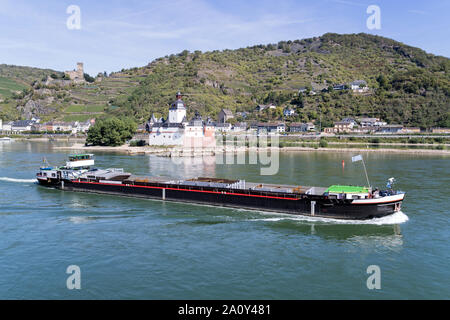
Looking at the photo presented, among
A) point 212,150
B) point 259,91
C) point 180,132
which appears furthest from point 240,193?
point 259,91

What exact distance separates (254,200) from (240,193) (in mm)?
1293

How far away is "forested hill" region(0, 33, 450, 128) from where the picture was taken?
116 meters

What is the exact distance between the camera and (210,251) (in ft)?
62.4

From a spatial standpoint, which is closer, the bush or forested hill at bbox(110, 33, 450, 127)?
the bush

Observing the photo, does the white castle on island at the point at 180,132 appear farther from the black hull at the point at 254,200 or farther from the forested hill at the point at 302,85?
the black hull at the point at 254,200

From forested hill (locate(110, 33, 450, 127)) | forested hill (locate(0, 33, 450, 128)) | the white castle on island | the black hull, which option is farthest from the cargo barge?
forested hill (locate(110, 33, 450, 127))

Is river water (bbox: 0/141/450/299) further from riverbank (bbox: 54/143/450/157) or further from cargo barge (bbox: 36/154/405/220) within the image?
riverbank (bbox: 54/143/450/157)

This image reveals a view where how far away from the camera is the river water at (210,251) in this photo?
1515 centimetres

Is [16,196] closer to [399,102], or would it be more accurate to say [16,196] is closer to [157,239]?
[157,239]

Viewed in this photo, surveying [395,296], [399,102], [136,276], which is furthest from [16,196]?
[399,102]

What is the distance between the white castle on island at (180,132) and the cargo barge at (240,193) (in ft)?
146

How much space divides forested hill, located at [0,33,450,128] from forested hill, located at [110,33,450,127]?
294 mm

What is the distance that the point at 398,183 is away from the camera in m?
38.0

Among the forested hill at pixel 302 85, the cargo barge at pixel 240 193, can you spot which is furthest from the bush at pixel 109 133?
the cargo barge at pixel 240 193
